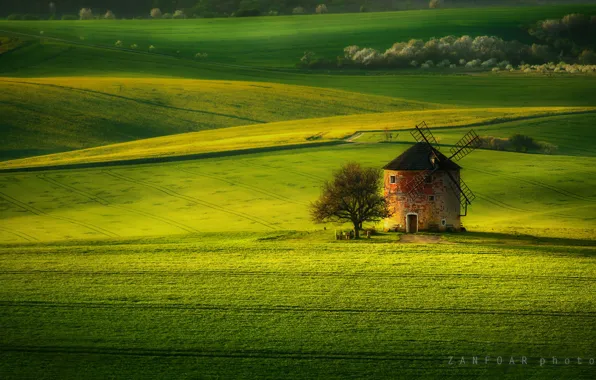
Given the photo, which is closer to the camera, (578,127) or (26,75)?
(578,127)

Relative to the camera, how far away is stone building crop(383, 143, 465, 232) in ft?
175

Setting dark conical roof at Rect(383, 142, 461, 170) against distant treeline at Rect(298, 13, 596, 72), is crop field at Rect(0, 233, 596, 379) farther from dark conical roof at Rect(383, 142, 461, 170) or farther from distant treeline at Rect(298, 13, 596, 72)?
distant treeline at Rect(298, 13, 596, 72)

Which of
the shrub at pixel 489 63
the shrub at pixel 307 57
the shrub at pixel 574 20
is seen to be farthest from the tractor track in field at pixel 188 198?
the shrub at pixel 574 20

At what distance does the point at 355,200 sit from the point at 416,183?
10.3 ft

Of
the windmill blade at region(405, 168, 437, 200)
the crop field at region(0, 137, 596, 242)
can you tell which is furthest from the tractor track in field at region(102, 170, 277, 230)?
the windmill blade at region(405, 168, 437, 200)

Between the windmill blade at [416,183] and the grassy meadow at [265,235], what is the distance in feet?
9.12

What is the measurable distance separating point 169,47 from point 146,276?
127773mm

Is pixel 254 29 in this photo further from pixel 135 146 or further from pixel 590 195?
pixel 590 195

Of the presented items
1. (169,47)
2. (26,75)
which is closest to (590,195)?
(26,75)

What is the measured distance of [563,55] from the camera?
523 feet

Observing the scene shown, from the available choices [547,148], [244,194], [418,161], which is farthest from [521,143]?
[418,161]

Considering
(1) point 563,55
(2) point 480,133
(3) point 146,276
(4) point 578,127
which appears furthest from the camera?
(1) point 563,55

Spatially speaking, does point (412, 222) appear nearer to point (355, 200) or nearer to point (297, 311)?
point (355, 200)

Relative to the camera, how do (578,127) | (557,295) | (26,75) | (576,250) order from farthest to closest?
(26,75) → (578,127) → (576,250) → (557,295)
